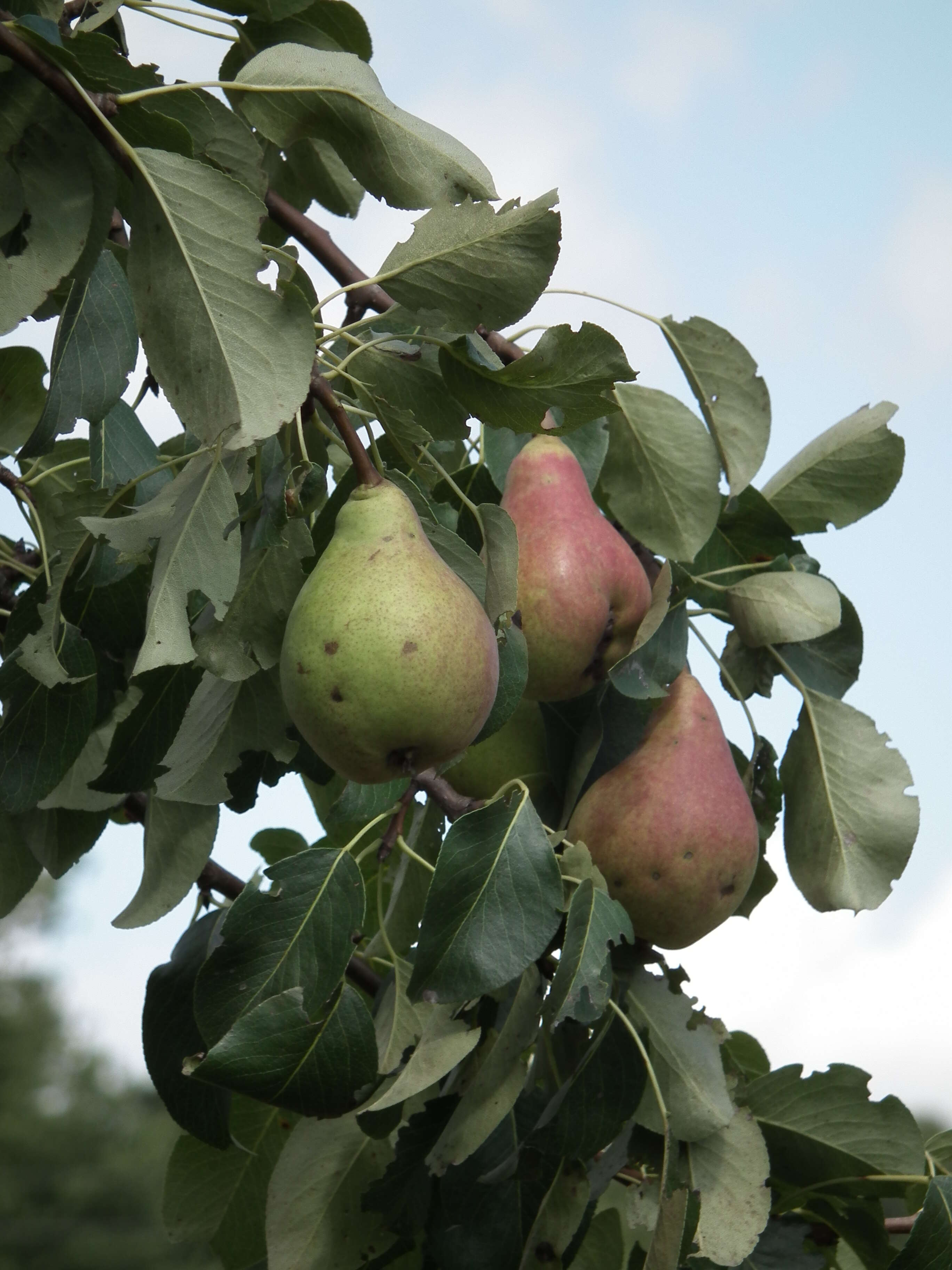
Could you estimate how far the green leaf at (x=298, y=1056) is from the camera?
0.77 metres

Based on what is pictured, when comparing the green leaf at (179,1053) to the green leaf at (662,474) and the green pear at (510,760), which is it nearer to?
the green pear at (510,760)

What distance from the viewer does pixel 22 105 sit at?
0.66m

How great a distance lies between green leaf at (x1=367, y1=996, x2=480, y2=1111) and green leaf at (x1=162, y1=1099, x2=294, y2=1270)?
1.22 feet

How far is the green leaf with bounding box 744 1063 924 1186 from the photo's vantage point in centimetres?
103

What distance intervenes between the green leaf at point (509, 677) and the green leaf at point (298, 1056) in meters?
0.20

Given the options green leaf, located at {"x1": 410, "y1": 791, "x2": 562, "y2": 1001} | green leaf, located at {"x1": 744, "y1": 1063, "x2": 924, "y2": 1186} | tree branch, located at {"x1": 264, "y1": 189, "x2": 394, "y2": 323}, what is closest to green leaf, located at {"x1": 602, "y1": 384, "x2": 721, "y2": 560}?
tree branch, located at {"x1": 264, "y1": 189, "x2": 394, "y2": 323}

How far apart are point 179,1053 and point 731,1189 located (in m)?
0.45

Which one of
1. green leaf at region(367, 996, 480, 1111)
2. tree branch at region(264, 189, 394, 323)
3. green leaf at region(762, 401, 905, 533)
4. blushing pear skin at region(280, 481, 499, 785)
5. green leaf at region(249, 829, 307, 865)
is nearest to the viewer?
blushing pear skin at region(280, 481, 499, 785)

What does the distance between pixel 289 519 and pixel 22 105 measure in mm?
259

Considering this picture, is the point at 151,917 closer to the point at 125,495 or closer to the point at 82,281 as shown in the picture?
the point at 125,495

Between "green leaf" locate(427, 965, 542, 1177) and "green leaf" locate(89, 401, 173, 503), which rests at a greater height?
"green leaf" locate(89, 401, 173, 503)

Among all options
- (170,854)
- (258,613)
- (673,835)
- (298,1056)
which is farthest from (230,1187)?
Result: (258,613)

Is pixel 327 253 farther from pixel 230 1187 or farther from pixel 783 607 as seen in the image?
pixel 230 1187

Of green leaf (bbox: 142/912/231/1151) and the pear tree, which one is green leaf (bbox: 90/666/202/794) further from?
green leaf (bbox: 142/912/231/1151)
